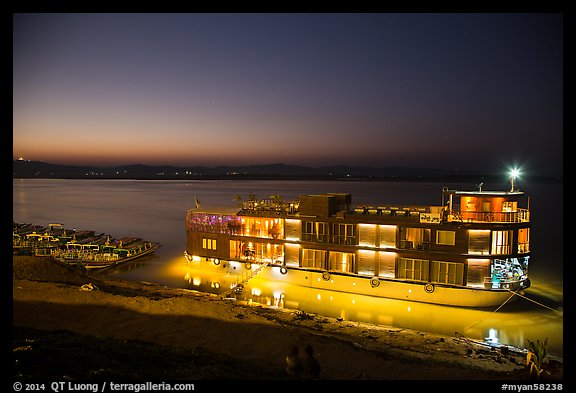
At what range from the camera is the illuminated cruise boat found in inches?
969

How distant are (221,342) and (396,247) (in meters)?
13.8

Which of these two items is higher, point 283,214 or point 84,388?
point 283,214

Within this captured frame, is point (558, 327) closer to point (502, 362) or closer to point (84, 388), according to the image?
point (502, 362)

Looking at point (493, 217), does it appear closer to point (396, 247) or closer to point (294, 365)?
point (396, 247)

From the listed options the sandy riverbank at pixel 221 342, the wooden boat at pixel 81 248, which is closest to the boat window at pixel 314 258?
the sandy riverbank at pixel 221 342

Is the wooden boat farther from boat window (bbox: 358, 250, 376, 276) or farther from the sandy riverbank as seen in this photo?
boat window (bbox: 358, 250, 376, 276)

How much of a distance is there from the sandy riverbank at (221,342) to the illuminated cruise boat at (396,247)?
4.48 meters

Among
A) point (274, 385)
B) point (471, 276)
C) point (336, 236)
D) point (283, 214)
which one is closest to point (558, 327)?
point (471, 276)

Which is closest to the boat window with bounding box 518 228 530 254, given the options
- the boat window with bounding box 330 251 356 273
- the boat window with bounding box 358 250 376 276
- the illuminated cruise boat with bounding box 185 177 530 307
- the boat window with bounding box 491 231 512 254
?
the illuminated cruise boat with bounding box 185 177 530 307

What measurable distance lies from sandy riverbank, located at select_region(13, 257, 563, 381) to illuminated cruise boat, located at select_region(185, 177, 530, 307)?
4480 mm

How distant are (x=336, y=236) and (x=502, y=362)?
12.7 metres

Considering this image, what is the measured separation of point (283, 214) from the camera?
31250mm

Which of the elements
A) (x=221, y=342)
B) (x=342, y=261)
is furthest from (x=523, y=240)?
(x=221, y=342)
